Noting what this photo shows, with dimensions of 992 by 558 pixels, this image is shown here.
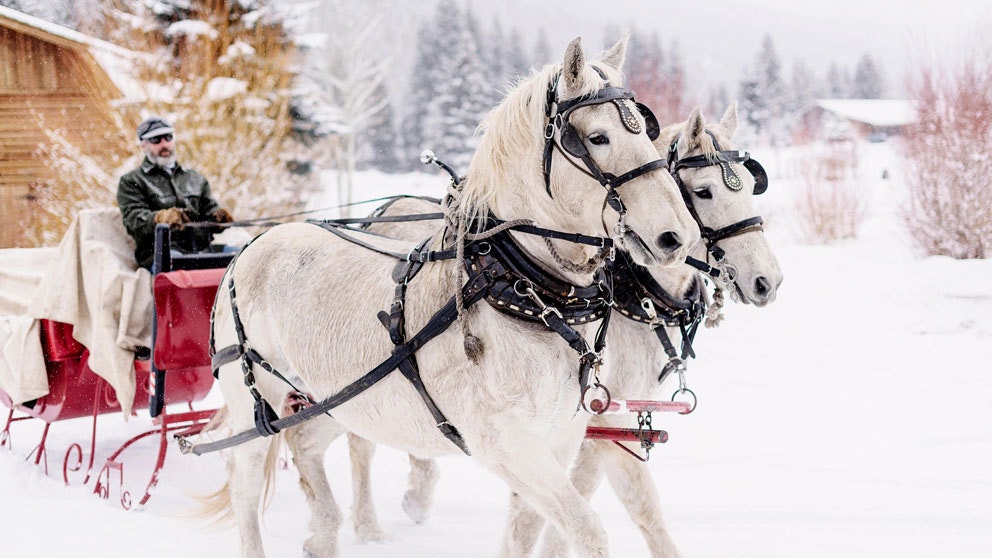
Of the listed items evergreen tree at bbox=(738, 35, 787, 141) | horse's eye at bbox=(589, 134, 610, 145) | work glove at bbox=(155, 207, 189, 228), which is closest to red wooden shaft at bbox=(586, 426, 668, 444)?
horse's eye at bbox=(589, 134, 610, 145)

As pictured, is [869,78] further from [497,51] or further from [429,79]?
[429,79]

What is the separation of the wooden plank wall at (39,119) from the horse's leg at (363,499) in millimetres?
8927

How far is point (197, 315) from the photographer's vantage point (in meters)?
4.45

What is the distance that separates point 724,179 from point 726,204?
0.36 feet

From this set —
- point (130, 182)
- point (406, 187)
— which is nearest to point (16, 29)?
point (130, 182)

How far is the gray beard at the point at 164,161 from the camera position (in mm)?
5180

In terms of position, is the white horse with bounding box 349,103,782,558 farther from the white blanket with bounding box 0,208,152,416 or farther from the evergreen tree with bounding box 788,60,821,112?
the evergreen tree with bounding box 788,60,821,112

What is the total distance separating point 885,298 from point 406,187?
2404cm

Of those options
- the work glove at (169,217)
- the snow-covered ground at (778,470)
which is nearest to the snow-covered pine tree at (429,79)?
the snow-covered ground at (778,470)

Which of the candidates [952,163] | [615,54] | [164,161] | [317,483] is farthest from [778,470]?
[952,163]

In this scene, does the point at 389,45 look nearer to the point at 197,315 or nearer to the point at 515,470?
the point at 197,315

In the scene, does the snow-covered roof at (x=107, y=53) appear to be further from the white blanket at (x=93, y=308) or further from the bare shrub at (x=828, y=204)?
the bare shrub at (x=828, y=204)

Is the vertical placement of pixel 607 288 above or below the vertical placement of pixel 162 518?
above

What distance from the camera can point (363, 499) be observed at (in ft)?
14.7
